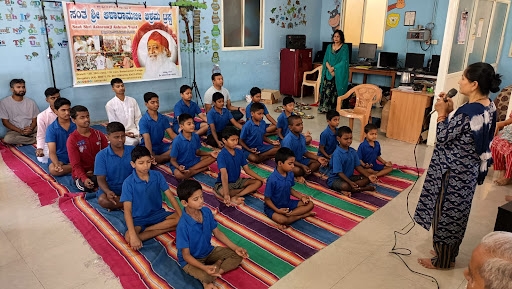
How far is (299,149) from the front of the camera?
151 inches

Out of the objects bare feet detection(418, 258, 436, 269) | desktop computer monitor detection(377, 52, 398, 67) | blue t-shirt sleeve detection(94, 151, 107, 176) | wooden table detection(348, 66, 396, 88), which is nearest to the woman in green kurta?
wooden table detection(348, 66, 396, 88)

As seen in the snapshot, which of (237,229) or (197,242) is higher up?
(197,242)

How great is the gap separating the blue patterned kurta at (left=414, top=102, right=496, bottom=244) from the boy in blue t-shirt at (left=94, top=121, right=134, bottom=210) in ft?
7.68

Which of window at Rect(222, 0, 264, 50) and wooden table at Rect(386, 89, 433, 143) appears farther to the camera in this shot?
window at Rect(222, 0, 264, 50)

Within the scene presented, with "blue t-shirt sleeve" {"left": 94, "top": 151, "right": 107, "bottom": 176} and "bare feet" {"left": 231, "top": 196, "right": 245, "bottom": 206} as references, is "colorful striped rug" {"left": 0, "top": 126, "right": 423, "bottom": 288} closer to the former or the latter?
"bare feet" {"left": 231, "top": 196, "right": 245, "bottom": 206}

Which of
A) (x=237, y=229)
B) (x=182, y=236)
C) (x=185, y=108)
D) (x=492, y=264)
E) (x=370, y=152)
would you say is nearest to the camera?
(x=492, y=264)

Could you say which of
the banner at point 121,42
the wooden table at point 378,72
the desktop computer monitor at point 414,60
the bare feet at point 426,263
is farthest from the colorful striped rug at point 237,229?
the desktop computer monitor at point 414,60

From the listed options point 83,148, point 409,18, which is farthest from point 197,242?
point 409,18

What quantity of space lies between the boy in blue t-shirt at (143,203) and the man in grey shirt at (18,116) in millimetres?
2970

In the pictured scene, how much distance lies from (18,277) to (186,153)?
1809 millimetres

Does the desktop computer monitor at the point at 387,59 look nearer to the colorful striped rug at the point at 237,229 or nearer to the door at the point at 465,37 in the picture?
the door at the point at 465,37

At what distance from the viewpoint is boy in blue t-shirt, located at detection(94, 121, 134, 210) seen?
9.74 feet

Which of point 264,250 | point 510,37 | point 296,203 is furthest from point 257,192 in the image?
point 510,37

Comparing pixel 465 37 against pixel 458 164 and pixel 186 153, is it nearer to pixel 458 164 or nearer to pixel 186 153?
pixel 458 164
